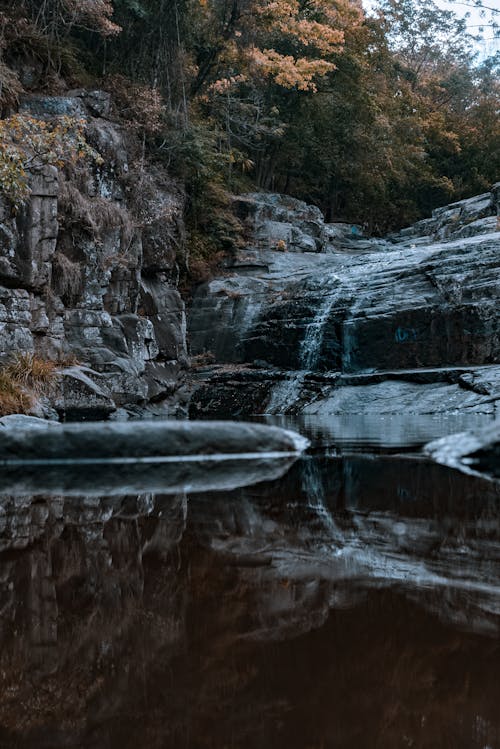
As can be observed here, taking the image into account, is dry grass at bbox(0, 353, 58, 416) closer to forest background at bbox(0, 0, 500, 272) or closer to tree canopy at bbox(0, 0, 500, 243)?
forest background at bbox(0, 0, 500, 272)

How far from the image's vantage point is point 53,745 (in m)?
0.91

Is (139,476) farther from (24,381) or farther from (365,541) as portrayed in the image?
(24,381)

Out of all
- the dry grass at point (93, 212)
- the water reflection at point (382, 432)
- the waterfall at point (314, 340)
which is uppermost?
the dry grass at point (93, 212)

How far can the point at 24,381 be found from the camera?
8.23 meters

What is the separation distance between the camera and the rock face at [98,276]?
29.3 ft

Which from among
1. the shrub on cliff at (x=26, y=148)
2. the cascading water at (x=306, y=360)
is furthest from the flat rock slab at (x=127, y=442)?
the cascading water at (x=306, y=360)

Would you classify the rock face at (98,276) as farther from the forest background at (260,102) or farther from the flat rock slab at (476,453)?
the flat rock slab at (476,453)

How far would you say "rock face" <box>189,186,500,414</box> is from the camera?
944 cm

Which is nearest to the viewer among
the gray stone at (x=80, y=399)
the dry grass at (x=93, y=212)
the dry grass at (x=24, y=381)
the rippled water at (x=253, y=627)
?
the rippled water at (x=253, y=627)

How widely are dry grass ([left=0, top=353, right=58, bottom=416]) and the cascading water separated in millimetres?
3679

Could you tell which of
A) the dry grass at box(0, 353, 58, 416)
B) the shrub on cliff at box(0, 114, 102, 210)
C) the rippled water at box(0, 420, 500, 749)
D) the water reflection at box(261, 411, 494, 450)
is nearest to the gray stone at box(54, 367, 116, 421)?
the dry grass at box(0, 353, 58, 416)

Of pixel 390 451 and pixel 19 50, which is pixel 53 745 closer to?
pixel 390 451

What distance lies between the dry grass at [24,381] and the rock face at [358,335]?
320 centimetres

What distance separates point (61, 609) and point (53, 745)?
1.53 ft
